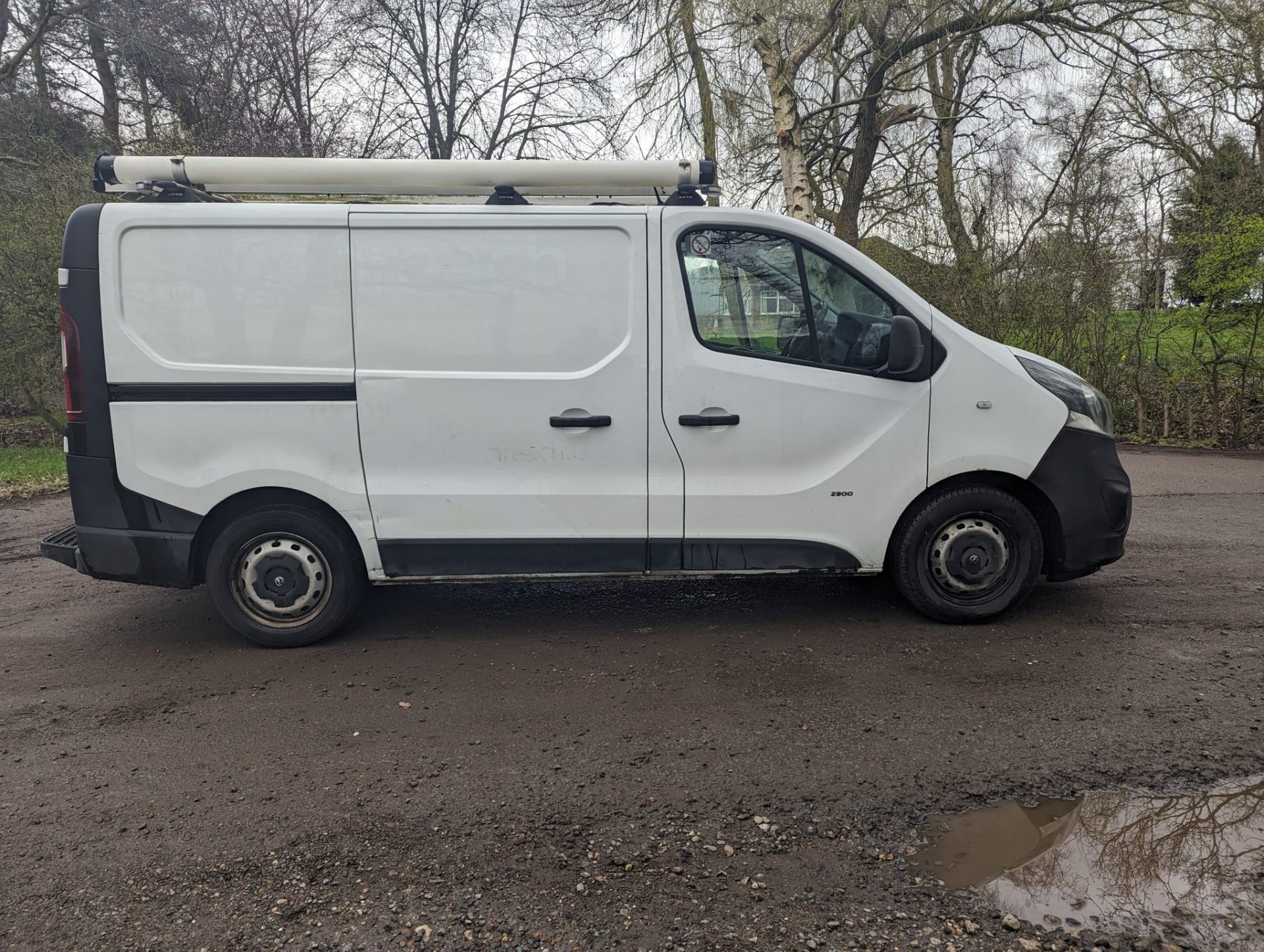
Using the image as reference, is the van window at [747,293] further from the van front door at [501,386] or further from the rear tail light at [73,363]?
the rear tail light at [73,363]

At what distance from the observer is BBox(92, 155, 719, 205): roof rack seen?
14.3ft

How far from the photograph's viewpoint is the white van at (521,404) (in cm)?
420

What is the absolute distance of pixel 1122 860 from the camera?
8.23ft

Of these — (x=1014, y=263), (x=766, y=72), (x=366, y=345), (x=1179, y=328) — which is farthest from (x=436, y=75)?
(x=366, y=345)

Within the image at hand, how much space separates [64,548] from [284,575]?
116 cm

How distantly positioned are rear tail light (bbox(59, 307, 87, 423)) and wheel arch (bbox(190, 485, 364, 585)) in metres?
0.75

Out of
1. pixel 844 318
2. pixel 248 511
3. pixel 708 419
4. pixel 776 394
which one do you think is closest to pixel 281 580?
pixel 248 511

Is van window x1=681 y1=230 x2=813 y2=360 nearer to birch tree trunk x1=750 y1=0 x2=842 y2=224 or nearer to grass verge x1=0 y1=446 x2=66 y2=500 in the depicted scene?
grass verge x1=0 y1=446 x2=66 y2=500

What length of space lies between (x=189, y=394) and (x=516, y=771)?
2.50m

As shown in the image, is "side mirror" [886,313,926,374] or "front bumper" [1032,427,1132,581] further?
"front bumper" [1032,427,1132,581]

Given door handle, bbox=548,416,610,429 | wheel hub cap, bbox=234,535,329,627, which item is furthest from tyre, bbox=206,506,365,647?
door handle, bbox=548,416,610,429

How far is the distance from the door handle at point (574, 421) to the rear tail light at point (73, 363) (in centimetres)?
225

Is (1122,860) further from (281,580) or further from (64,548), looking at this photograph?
(64,548)

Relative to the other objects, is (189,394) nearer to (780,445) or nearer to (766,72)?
(780,445)
